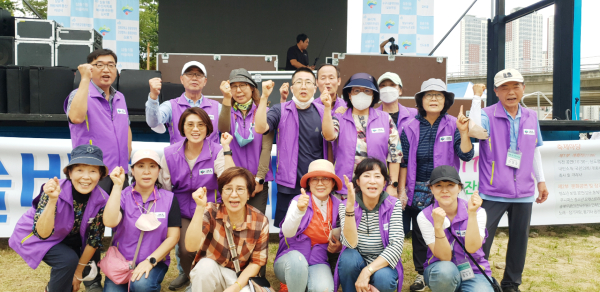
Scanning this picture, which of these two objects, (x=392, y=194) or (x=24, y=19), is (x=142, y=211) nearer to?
(x=392, y=194)

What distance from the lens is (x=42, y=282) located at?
3.24m

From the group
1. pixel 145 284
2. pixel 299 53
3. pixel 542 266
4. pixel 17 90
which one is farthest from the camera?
pixel 299 53

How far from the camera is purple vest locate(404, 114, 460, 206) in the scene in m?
2.94

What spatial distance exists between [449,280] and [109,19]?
7.90 meters

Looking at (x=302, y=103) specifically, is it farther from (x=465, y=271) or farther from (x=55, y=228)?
(x=55, y=228)

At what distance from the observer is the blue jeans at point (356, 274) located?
2.45 m

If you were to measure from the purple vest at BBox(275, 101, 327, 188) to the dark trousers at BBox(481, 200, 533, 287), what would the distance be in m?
1.40

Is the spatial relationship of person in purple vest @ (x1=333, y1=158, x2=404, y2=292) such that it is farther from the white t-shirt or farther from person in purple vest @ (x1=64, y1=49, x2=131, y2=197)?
person in purple vest @ (x1=64, y1=49, x2=131, y2=197)

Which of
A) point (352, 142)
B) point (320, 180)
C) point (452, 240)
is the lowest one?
point (452, 240)

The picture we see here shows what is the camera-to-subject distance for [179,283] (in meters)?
3.12

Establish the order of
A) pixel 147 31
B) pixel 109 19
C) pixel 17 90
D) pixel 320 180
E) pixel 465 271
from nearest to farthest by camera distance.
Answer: pixel 465 271 < pixel 320 180 < pixel 17 90 < pixel 109 19 < pixel 147 31

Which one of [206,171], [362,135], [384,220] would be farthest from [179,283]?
[362,135]

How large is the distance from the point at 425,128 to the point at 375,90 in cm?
47

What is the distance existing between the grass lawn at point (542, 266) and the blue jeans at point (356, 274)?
83 cm
